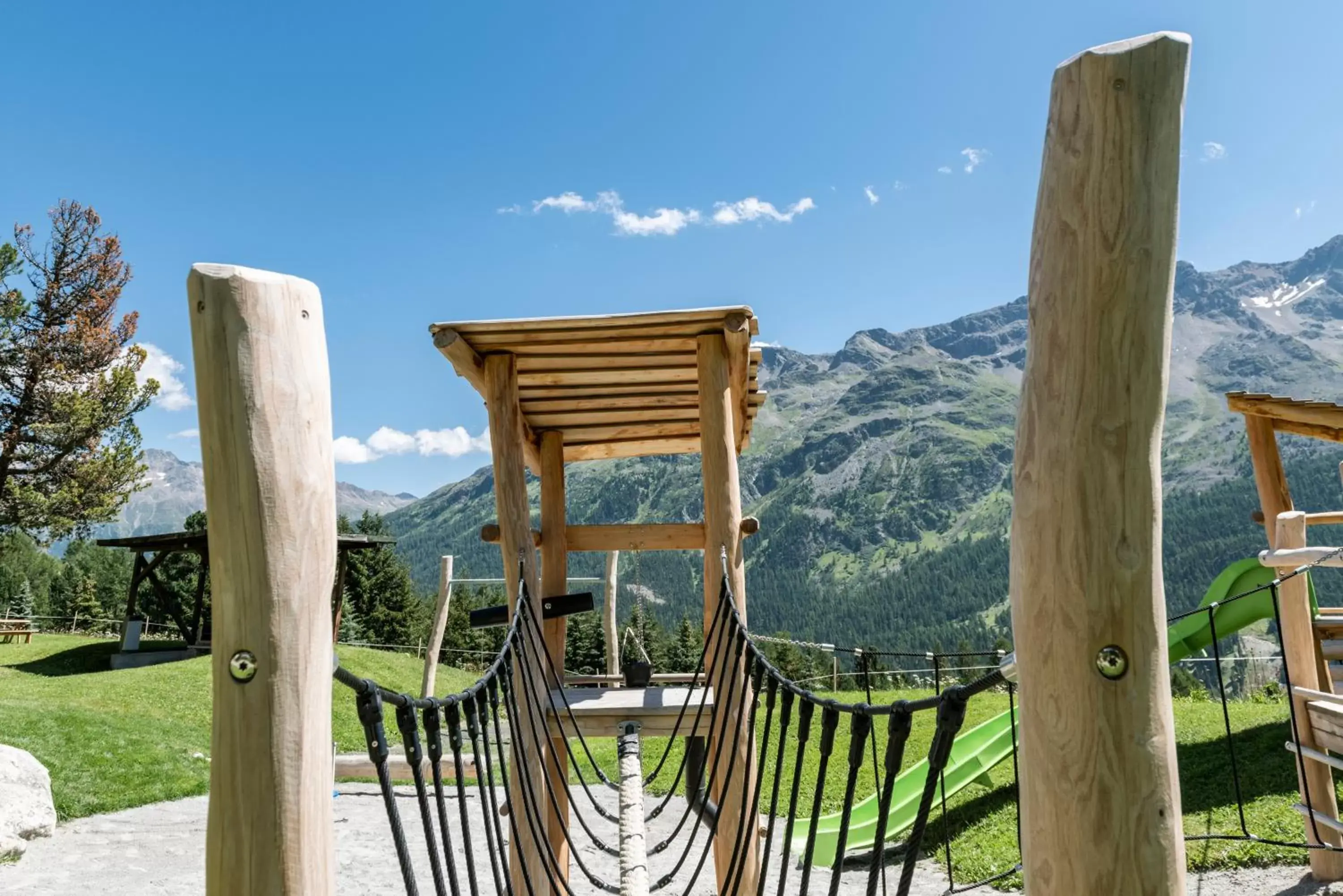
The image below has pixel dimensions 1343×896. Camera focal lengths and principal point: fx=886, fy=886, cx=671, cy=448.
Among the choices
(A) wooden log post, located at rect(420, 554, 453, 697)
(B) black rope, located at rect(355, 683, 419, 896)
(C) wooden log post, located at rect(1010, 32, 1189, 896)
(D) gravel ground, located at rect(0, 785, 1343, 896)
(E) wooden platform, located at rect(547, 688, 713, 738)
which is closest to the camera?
(C) wooden log post, located at rect(1010, 32, 1189, 896)

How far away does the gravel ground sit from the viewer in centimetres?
501

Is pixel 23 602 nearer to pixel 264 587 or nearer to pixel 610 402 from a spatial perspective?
pixel 610 402

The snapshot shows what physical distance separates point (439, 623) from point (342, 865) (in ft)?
12.8

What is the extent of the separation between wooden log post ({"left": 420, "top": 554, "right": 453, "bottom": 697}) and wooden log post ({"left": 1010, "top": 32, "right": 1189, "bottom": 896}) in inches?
346

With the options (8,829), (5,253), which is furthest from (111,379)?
(8,829)

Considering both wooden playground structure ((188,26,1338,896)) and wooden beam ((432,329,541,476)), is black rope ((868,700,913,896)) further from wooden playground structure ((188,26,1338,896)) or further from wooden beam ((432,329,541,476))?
wooden beam ((432,329,541,476))

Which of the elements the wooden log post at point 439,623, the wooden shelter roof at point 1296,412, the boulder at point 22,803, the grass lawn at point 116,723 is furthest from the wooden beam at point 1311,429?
the boulder at point 22,803

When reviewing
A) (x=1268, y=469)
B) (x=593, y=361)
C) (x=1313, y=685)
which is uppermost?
(x=593, y=361)

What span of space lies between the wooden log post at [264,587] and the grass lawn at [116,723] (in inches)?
302

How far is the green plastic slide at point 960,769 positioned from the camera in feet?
22.9

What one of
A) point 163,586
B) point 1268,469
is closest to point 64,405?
point 163,586

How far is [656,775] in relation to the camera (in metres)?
5.03

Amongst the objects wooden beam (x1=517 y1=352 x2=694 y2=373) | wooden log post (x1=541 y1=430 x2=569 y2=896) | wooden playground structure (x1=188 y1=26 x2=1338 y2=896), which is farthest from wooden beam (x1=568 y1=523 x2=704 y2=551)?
wooden playground structure (x1=188 y1=26 x2=1338 y2=896)

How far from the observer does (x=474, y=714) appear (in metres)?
2.10
